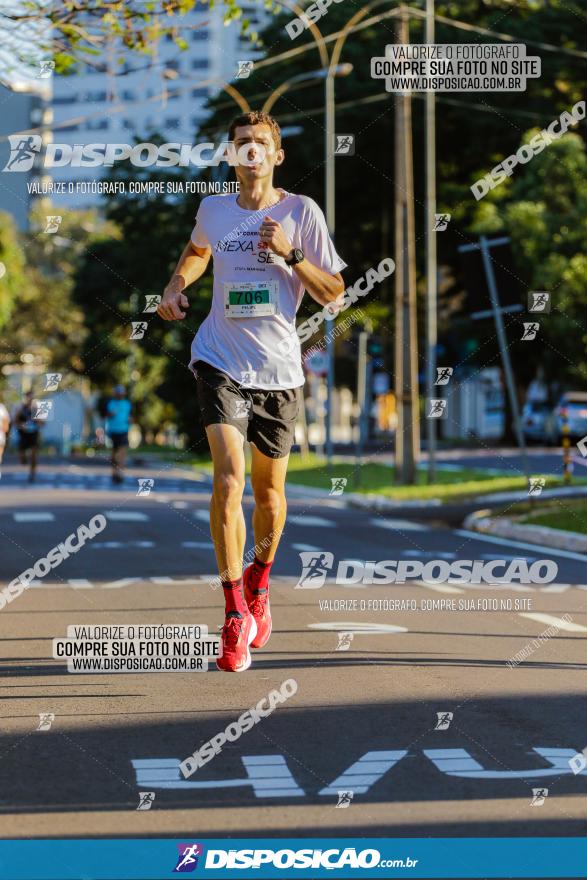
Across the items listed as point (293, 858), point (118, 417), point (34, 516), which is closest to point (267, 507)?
point (293, 858)

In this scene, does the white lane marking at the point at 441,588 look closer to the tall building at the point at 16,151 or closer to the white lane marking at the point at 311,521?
the tall building at the point at 16,151

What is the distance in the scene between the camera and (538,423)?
63062mm

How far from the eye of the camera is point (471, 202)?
56344mm

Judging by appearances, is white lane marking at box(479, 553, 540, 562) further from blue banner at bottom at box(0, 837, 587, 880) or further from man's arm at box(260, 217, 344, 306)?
blue banner at bottom at box(0, 837, 587, 880)

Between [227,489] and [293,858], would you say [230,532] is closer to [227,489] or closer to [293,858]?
[227,489]

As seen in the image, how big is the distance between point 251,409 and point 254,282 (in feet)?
1.77

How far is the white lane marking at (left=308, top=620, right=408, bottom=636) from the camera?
10.3 meters

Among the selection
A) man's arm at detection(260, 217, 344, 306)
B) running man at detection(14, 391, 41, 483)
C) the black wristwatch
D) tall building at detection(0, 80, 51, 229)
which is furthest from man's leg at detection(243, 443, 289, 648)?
running man at detection(14, 391, 41, 483)

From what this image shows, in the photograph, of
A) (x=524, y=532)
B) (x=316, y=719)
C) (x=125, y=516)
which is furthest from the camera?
(x=125, y=516)

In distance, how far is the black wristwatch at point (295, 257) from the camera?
7.38 meters

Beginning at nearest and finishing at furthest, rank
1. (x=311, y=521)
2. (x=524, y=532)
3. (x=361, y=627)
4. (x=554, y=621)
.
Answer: (x=361, y=627), (x=554, y=621), (x=524, y=532), (x=311, y=521)

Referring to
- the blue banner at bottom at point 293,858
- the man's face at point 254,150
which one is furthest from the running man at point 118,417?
the blue banner at bottom at point 293,858

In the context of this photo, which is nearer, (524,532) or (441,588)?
(441,588)

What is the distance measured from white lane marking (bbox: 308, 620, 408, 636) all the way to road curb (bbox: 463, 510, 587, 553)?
7.65 m
